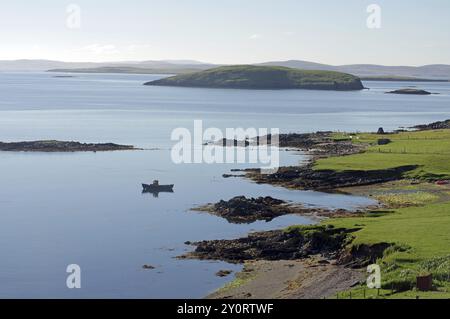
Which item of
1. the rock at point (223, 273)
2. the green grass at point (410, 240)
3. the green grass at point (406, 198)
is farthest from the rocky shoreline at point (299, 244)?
the green grass at point (406, 198)

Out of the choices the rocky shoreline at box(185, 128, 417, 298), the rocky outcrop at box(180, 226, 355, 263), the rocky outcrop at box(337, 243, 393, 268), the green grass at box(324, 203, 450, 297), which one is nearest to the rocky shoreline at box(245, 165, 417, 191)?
the rocky shoreline at box(185, 128, 417, 298)

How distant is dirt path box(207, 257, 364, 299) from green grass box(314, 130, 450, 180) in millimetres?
34410

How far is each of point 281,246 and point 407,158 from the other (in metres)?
39.3

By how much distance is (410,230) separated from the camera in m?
47.3

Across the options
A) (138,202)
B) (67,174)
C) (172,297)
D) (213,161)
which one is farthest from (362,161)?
(172,297)

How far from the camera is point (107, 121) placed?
15788 cm

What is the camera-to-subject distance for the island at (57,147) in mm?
108000

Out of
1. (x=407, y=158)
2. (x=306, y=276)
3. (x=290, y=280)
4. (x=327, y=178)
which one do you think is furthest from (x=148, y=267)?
(x=407, y=158)

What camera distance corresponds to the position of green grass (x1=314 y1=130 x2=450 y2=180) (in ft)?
259

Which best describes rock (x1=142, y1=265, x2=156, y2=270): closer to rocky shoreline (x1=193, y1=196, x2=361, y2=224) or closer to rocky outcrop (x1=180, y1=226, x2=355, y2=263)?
rocky outcrop (x1=180, y1=226, x2=355, y2=263)

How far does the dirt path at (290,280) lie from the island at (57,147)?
65723 mm

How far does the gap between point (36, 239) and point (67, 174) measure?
3207 cm

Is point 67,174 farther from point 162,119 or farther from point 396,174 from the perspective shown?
point 162,119

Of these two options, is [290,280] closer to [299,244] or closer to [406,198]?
[299,244]
